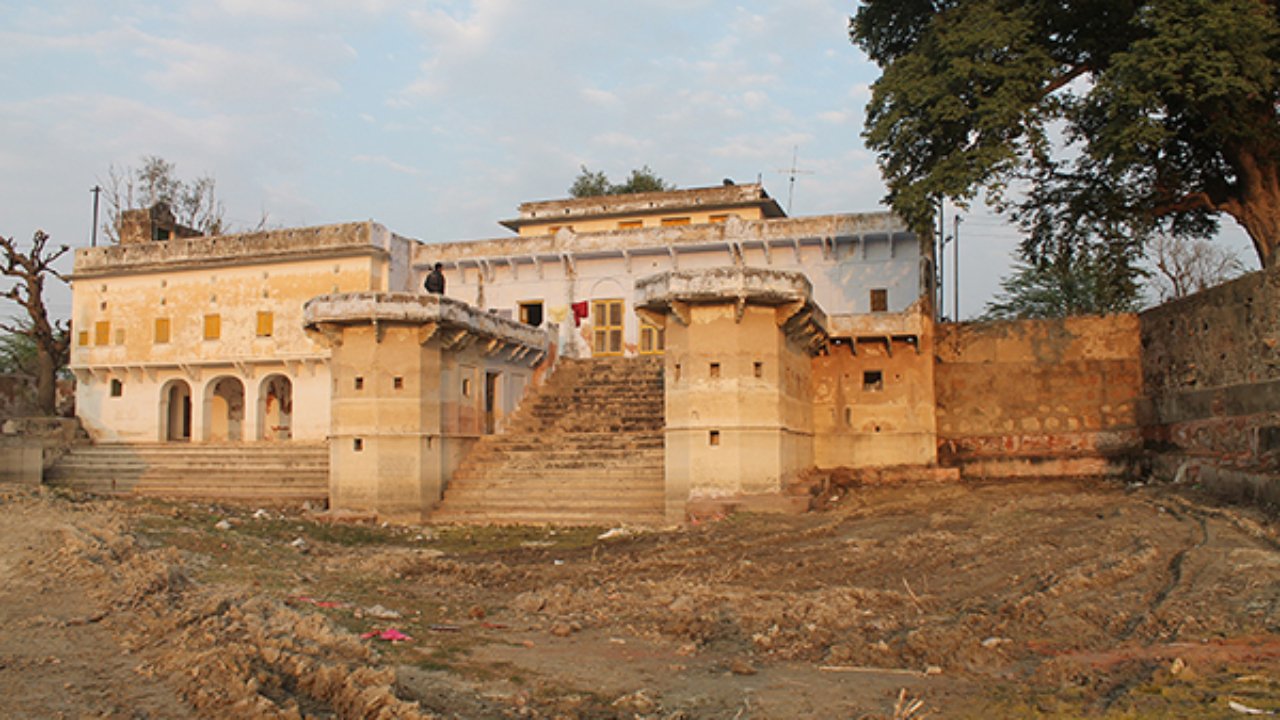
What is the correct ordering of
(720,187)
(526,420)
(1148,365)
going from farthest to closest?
(720,187)
(526,420)
(1148,365)

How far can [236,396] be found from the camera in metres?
31.1

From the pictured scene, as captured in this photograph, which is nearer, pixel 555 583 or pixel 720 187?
pixel 555 583

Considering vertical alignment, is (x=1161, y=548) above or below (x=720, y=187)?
below

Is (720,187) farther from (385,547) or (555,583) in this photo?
(555,583)

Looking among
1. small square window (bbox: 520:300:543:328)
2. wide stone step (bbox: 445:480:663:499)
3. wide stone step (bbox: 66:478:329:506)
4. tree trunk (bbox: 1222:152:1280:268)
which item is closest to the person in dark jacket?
wide stone step (bbox: 445:480:663:499)

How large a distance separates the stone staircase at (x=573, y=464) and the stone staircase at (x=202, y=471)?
12.3ft

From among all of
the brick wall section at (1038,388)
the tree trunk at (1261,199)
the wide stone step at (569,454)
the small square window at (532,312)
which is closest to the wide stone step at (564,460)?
the wide stone step at (569,454)

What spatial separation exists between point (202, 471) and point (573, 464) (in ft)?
37.0

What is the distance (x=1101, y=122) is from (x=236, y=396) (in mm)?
26927

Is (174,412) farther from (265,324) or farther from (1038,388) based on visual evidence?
(1038,388)

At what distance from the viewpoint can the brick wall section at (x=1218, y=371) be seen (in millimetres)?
13477

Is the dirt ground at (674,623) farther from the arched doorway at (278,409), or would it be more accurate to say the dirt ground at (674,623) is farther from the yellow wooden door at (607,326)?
the arched doorway at (278,409)

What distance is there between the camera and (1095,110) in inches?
599

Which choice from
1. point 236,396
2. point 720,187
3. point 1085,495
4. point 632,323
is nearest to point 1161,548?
point 1085,495
